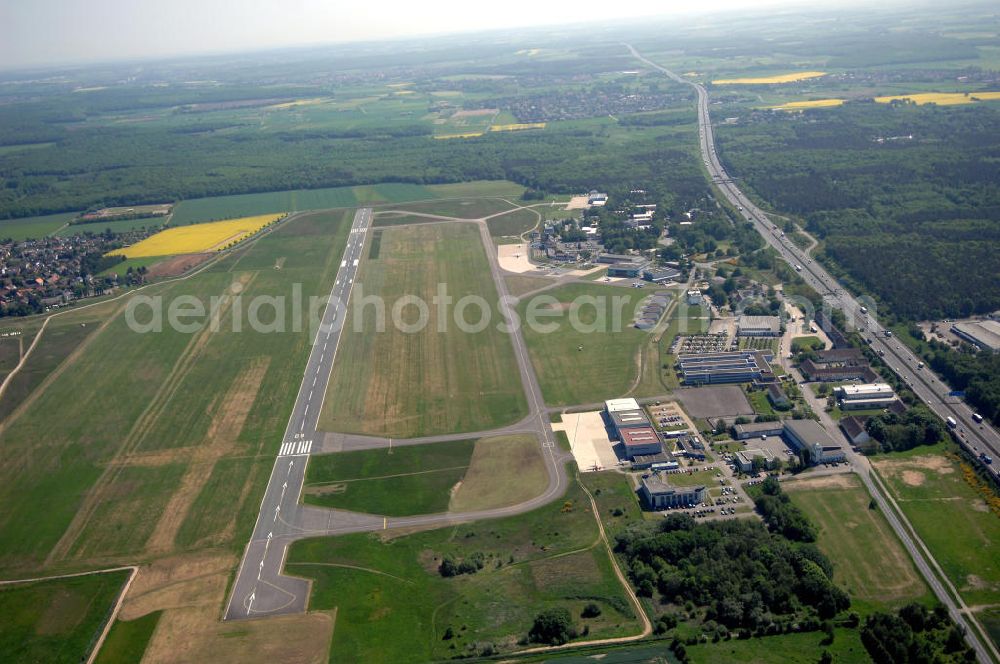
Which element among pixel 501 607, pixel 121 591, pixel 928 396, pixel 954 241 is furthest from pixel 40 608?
pixel 954 241

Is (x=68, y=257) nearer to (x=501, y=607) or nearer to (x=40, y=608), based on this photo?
(x=40, y=608)

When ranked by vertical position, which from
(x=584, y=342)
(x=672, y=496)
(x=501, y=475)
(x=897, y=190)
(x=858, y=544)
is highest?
(x=897, y=190)

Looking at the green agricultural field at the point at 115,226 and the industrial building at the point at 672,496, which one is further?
the green agricultural field at the point at 115,226

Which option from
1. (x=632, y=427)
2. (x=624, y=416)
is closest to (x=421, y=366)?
(x=624, y=416)

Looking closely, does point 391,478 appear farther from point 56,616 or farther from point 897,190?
point 897,190

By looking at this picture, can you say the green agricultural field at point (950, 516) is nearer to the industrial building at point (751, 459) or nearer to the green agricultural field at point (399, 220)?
the industrial building at point (751, 459)

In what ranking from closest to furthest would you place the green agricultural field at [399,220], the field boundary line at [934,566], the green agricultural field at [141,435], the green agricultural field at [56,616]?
the field boundary line at [934,566] → the green agricultural field at [56,616] → the green agricultural field at [141,435] → the green agricultural field at [399,220]

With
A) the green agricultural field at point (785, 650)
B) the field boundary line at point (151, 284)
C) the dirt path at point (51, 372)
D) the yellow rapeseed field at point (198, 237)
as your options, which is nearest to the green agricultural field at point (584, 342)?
the green agricultural field at point (785, 650)
